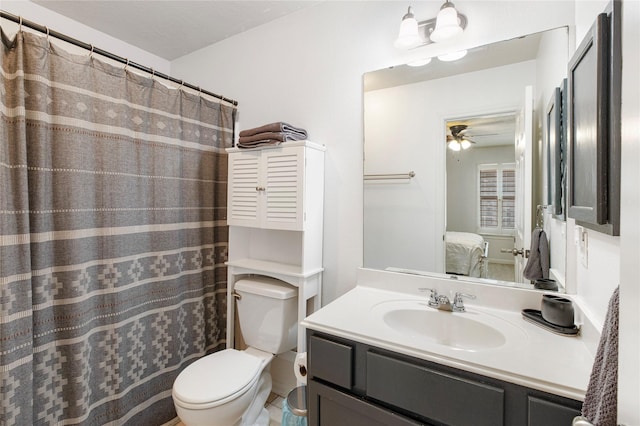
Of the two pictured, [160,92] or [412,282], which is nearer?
[412,282]

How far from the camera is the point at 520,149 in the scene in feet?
4.37

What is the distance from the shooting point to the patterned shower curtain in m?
1.26

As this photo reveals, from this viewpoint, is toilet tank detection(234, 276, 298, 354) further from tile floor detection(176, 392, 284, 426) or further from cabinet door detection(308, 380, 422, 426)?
cabinet door detection(308, 380, 422, 426)

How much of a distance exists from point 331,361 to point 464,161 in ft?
3.59

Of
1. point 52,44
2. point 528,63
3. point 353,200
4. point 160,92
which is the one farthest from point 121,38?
point 528,63

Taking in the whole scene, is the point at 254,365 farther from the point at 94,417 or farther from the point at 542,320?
the point at 542,320

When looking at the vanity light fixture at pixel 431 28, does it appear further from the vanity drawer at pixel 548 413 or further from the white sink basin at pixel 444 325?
the vanity drawer at pixel 548 413

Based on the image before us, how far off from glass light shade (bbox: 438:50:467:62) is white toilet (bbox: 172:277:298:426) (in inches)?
57.3

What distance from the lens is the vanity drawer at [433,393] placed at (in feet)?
2.83

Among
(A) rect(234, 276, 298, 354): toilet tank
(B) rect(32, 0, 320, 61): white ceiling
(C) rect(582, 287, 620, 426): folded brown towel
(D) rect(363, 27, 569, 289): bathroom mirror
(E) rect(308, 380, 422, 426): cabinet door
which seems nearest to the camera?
(C) rect(582, 287, 620, 426): folded brown towel

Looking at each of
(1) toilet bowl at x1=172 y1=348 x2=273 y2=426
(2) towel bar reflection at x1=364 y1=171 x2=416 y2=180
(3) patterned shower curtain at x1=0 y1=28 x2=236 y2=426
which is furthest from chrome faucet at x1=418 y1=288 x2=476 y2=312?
(3) patterned shower curtain at x1=0 y1=28 x2=236 y2=426

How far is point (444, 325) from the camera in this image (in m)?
1.30

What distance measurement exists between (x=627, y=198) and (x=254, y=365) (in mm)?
1641

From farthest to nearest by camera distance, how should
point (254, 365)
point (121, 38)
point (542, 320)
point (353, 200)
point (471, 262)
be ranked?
point (121, 38)
point (353, 200)
point (254, 365)
point (471, 262)
point (542, 320)
